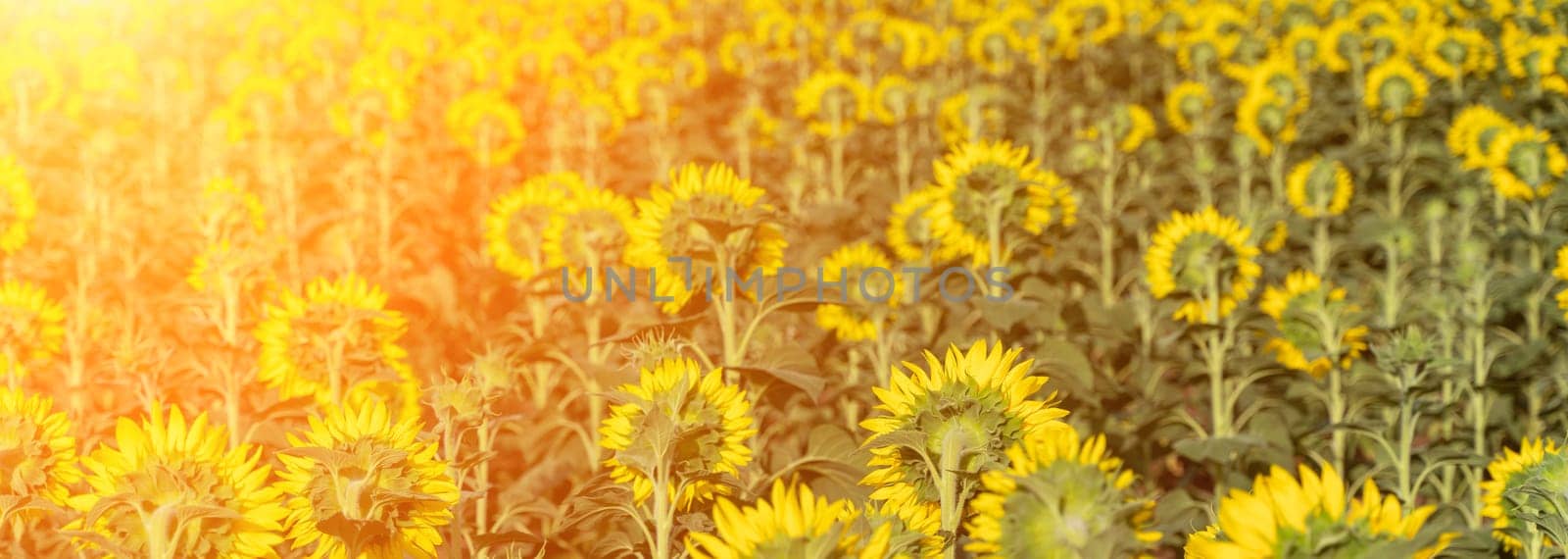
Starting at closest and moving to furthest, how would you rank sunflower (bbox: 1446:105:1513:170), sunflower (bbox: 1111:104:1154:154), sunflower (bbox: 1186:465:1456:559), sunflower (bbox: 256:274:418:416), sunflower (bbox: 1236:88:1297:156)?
1. sunflower (bbox: 1186:465:1456:559)
2. sunflower (bbox: 256:274:418:416)
3. sunflower (bbox: 1446:105:1513:170)
4. sunflower (bbox: 1236:88:1297:156)
5. sunflower (bbox: 1111:104:1154:154)

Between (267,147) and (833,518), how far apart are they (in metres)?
5.44

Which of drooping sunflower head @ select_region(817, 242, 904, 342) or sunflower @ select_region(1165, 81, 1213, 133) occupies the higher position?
sunflower @ select_region(1165, 81, 1213, 133)

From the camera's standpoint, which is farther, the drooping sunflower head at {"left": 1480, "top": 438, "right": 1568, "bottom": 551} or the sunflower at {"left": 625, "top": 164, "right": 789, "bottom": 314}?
the sunflower at {"left": 625, "top": 164, "right": 789, "bottom": 314}

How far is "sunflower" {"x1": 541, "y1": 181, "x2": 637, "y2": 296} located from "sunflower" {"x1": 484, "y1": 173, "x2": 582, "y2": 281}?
24 cm

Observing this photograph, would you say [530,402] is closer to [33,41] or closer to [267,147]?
[267,147]

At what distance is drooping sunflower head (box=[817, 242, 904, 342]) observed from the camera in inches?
134

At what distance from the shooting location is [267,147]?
5.99 m

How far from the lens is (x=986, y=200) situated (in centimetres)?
319

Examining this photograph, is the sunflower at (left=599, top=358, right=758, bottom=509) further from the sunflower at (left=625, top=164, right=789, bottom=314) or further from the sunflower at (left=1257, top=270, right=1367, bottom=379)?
the sunflower at (left=1257, top=270, right=1367, bottom=379)

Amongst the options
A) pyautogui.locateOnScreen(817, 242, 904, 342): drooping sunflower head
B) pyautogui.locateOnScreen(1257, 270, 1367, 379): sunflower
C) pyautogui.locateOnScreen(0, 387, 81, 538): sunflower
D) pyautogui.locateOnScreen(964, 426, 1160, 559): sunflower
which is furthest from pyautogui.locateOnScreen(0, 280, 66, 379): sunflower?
pyautogui.locateOnScreen(1257, 270, 1367, 379): sunflower

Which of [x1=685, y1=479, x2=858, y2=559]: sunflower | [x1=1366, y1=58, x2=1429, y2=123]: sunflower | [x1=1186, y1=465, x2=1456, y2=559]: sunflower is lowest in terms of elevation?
[x1=685, y1=479, x2=858, y2=559]: sunflower

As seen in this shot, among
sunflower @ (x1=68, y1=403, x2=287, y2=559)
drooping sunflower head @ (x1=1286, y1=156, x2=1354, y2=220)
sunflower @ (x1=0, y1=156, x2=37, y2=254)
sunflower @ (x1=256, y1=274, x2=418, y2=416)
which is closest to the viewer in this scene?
sunflower @ (x1=68, y1=403, x2=287, y2=559)

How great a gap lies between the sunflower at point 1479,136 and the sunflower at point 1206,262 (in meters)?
1.99

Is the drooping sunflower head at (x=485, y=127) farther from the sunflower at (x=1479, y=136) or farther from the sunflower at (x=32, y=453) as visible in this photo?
the sunflower at (x=1479, y=136)
